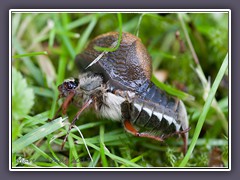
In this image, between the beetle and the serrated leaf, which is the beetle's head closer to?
the beetle

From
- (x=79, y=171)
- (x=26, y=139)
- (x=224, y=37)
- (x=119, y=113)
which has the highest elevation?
(x=224, y=37)

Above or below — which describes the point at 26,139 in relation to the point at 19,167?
above

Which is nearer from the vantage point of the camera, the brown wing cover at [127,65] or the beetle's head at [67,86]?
the brown wing cover at [127,65]

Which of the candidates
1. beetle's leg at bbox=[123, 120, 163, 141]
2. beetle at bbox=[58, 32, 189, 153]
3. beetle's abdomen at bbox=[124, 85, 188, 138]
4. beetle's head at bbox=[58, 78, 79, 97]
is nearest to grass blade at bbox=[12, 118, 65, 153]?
beetle at bbox=[58, 32, 189, 153]

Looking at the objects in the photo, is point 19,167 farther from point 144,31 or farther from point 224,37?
point 224,37

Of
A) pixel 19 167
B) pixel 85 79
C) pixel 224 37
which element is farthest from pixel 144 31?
pixel 19 167

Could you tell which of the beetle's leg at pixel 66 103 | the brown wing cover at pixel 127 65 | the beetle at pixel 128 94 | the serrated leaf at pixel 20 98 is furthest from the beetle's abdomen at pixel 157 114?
the serrated leaf at pixel 20 98

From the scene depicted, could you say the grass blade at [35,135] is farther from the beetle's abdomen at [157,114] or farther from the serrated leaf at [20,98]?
the beetle's abdomen at [157,114]
